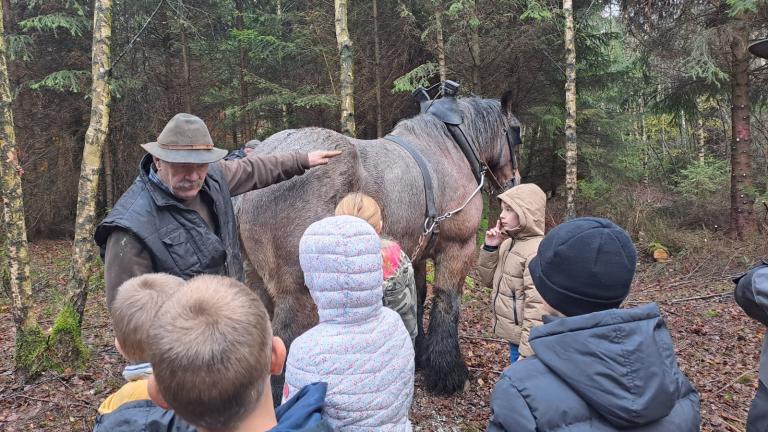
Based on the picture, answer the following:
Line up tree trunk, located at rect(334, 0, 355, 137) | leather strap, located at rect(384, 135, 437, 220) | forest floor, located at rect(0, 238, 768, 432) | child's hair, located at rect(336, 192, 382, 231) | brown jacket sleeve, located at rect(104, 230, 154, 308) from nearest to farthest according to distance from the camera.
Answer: brown jacket sleeve, located at rect(104, 230, 154, 308)
child's hair, located at rect(336, 192, 382, 231)
forest floor, located at rect(0, 238, 768, 432)
leather strap, located at rect(384, 135, 437, 220)
tree trunk, located at rect(334, 0, 355, 137)

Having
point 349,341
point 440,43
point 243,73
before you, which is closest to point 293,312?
point 349,341

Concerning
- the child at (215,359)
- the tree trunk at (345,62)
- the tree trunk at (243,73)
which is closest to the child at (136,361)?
the child at (215,359)

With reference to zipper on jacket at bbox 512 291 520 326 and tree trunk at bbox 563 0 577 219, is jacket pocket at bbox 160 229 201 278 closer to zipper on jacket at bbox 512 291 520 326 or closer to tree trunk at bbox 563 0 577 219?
zipper on jacket at bbox 512 291 520 326

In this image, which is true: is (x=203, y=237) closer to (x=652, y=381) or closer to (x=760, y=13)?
(x=652, y=381)

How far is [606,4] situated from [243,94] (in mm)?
9313

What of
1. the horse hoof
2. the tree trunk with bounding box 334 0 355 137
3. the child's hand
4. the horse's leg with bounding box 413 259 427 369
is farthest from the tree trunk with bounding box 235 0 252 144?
the child's hand

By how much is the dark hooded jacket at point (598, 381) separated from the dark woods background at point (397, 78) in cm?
849

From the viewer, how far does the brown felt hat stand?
7.18 ft

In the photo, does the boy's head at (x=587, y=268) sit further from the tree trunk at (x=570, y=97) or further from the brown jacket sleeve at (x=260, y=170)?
the tree trunk at (x=570, y=97)

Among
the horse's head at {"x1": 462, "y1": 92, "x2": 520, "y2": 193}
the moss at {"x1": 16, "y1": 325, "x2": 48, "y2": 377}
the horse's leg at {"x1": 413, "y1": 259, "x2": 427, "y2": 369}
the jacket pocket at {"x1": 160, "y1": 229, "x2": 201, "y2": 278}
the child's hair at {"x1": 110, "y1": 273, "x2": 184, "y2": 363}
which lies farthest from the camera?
the horse's head at {"x1": 462, "y1": 92, "x2": 520, "y2": 193}

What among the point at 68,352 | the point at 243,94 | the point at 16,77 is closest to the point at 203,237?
the point at 68,352

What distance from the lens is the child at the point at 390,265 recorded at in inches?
90.6

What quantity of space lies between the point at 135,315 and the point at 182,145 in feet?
3.46

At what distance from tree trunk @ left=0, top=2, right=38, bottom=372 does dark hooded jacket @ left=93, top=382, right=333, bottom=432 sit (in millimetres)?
3397
